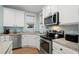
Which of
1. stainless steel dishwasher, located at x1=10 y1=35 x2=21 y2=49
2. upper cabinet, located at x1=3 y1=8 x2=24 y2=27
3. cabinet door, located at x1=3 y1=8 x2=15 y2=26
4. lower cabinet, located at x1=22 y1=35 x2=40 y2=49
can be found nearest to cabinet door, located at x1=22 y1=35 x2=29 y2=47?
lower cabinet, located at x1=22 y1=35 x2=40 y2=49

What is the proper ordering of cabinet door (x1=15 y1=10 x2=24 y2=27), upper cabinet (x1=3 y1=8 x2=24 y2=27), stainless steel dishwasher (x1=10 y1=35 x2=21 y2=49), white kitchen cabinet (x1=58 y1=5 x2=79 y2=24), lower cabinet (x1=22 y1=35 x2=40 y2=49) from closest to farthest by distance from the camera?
white kitchen cabinet (x1=58 y1=5 x2=79 y2=24)
stainless steel dishwasher (x1=10 y1=35 x2=21 y2=49)
upper cabinet (x1=3 y1=8 x2=24 y2=27)
lower cabinet (x1=22 y1=35 x2=40 y2=49)
cabinet door (x1=15 y1=10 x2=24 y2=27)

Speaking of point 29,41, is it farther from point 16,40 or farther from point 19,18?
point 19,18

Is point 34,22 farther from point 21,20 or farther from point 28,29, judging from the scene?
point 21,20

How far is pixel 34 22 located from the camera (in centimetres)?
537

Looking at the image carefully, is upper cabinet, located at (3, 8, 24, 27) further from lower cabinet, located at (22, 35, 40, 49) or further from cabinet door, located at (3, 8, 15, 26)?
lower cabinet, located at (22, 35, 40, 49)

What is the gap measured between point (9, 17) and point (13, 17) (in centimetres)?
20

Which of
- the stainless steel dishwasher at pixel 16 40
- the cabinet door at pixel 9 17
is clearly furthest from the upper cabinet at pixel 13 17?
the stainless steel dishwasher at pixel 16 40

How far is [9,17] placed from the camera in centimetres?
428

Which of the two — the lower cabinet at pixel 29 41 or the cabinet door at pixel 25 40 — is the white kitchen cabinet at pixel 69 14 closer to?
the lower cabinet at pixel 29 41

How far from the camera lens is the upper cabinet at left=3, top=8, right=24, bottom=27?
419 cm

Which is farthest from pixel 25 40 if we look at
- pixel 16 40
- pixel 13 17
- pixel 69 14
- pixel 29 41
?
pixel 69 14

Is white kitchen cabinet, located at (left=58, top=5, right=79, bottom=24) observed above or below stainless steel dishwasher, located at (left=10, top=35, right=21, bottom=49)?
above
